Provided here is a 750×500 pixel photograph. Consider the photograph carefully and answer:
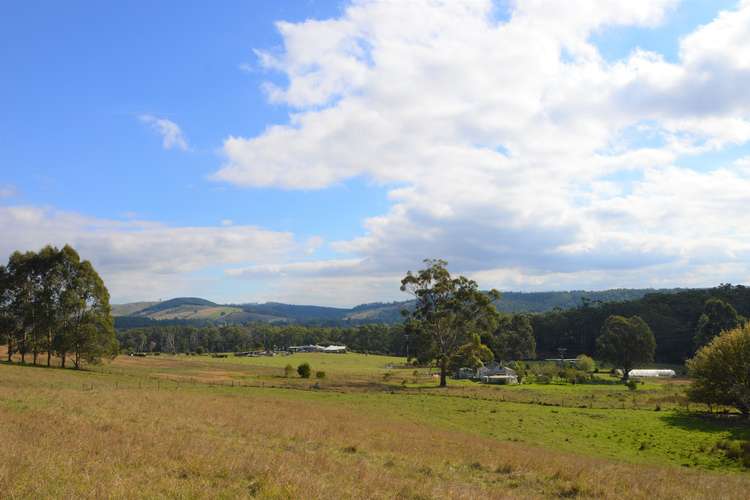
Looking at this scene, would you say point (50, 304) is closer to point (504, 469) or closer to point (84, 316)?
point (84, 316)

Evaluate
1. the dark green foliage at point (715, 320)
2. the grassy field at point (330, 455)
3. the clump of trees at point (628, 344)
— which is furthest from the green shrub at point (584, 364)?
the grassy field at point (330, 455)

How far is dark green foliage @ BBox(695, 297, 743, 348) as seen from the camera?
10944cm

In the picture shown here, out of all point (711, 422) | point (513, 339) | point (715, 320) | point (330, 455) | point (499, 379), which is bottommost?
point (499, 379)

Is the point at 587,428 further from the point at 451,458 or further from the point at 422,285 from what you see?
the point at 422,285

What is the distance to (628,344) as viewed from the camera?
94.4 meters

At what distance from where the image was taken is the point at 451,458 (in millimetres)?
18906

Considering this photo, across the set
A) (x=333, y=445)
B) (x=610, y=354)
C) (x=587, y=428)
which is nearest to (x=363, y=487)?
(x=333, y=445)

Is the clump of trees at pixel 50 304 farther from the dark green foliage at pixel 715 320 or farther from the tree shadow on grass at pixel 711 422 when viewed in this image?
the dark green foliage at pixel 715 320

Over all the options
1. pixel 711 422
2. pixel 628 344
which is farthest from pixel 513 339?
pixel 711 422

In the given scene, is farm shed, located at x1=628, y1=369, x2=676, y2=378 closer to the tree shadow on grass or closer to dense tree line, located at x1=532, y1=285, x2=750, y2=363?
dense tree line, located at x1=532, y1=285, x2=750, y2=363

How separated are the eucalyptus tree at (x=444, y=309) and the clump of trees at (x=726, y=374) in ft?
101

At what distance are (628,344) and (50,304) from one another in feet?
305

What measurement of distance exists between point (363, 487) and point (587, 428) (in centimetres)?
2946

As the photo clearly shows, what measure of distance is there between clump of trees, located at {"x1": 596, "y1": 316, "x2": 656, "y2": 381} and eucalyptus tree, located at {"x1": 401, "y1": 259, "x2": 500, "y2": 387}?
35.5 metres
